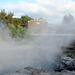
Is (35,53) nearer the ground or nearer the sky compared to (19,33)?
nearer the ground

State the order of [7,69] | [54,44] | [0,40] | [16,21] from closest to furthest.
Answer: [7,69], [54,44], [0,40], [16,21]

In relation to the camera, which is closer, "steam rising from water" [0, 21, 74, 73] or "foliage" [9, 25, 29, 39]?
"steam rising from water" [0, 21, 74, 73]

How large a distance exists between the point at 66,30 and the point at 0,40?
5288 mm

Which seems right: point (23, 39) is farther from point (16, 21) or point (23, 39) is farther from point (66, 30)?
point (66, 30)

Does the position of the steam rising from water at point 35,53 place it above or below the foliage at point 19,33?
below

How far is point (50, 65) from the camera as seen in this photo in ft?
17.3

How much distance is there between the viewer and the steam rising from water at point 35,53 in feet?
17.0

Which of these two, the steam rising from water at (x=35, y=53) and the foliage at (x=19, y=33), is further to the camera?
the foliage at (x=19, y=33)

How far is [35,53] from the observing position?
697cm

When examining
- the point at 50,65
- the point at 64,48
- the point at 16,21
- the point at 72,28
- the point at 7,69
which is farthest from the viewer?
the point at 16,21

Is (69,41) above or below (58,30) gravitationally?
below

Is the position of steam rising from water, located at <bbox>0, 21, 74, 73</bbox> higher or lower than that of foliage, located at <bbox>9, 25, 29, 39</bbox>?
lower

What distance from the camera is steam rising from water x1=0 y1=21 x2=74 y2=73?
519cm

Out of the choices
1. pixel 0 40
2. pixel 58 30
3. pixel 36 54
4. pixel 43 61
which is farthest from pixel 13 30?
pixel 58 30
